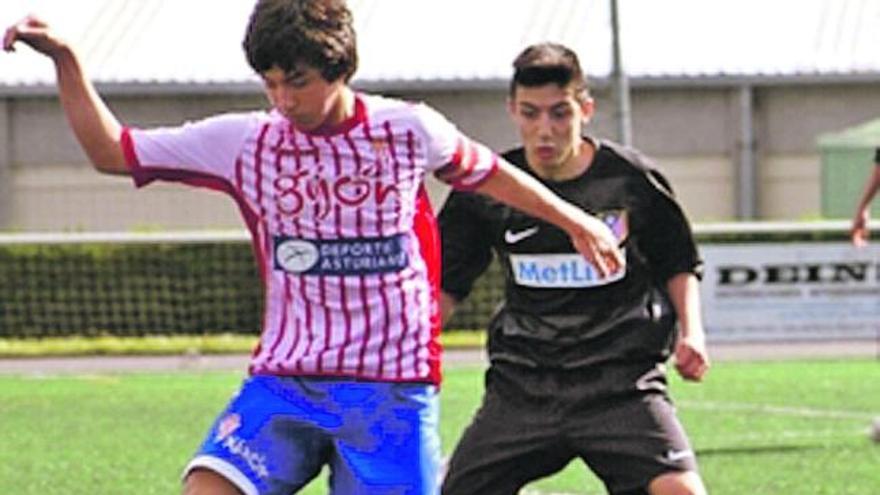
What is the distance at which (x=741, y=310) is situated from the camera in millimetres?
23031

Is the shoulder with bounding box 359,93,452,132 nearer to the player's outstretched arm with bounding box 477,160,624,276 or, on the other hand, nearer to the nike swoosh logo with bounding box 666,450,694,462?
the player's outstretched arm with bounding box 477,160,624,276

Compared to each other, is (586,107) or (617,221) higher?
(586,107)

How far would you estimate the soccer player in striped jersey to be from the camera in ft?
21.8

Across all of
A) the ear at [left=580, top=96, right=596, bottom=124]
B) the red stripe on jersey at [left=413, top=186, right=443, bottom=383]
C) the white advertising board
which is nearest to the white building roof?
the white advertising board

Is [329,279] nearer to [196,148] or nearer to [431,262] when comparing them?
[431,262]

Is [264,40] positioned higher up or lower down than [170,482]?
higher up

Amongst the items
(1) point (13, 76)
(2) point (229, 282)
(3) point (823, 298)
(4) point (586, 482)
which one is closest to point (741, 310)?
(3) point (823, 298)

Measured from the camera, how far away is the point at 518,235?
26.4ft

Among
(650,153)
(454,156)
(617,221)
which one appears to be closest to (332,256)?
(454,156)

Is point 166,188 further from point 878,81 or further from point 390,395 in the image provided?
point 390,395

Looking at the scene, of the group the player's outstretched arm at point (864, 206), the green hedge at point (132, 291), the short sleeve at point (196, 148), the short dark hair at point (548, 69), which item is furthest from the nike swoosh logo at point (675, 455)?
the green hedge at point (132, 291)

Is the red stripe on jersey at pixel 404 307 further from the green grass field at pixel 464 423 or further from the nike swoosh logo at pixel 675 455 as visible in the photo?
the green grass field at pixel 464 423

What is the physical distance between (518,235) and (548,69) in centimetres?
52

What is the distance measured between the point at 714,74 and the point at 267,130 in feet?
97.3
